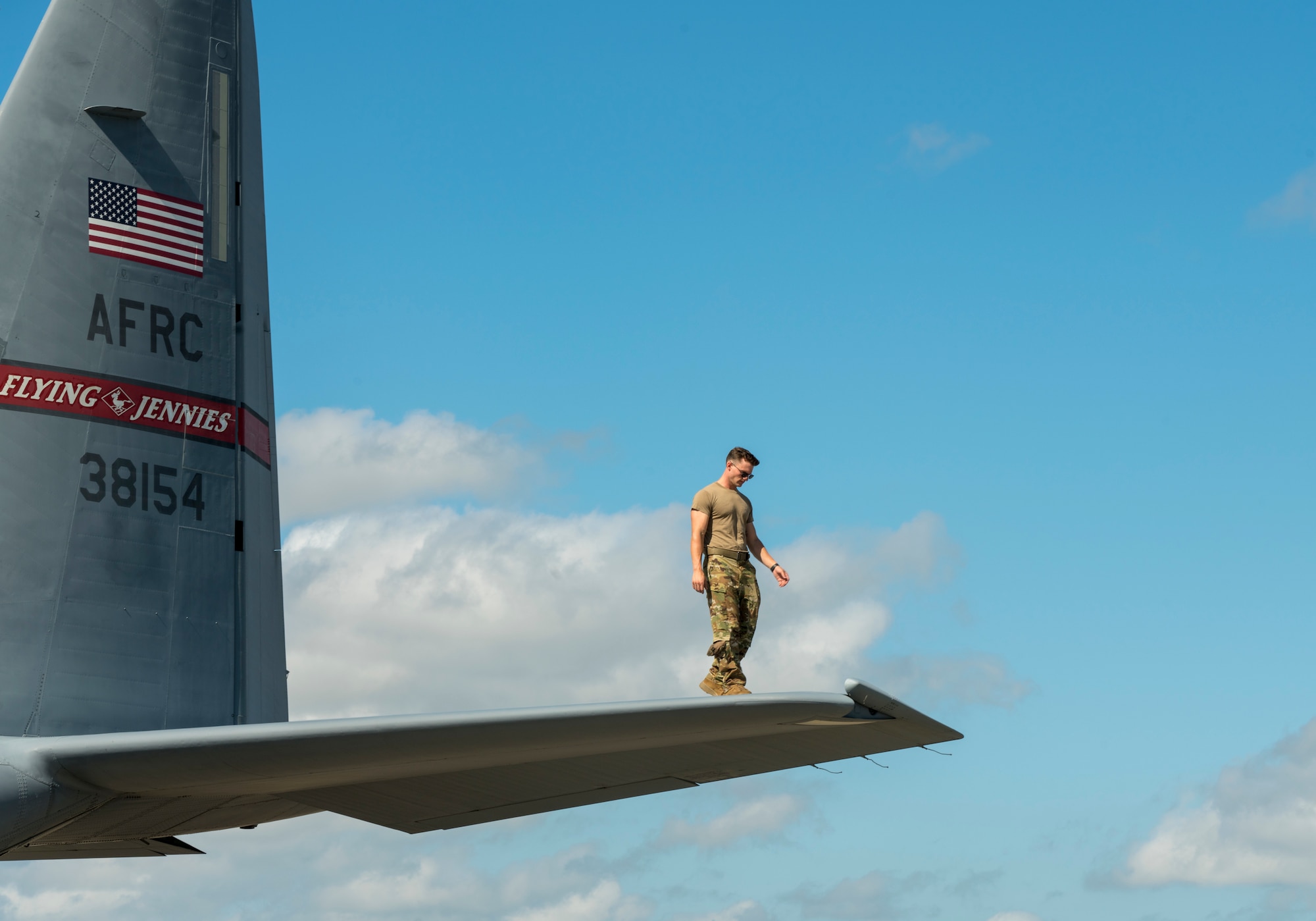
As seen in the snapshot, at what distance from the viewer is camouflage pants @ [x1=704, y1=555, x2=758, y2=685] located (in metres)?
12.1

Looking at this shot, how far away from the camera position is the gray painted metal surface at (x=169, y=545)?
8562mm

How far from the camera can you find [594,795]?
10.4m

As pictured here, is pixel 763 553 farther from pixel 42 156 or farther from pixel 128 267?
pixel 42 156

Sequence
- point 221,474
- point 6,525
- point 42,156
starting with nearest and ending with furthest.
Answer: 1. point 6,525
2. point 42,156
3. point 221,474

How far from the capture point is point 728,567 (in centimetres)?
1230

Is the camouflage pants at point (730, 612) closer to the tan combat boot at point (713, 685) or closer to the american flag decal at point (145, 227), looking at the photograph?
the tan combat boot at point (713, 685)

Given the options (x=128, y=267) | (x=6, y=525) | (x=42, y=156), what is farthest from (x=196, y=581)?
(x=42, y=156)

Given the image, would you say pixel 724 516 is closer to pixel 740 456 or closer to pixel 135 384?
pixel 740 456

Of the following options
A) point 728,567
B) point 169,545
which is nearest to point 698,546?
point 728,567

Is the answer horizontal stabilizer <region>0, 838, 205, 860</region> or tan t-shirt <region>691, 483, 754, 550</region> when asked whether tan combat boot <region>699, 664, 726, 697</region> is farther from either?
horizontal stabilizer <region>0, 838, 205, 860</region>

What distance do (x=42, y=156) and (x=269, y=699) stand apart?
5.06 m

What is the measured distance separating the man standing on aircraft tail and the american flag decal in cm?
512

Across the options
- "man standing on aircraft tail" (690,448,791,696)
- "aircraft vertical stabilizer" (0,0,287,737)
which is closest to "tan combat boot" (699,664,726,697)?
"man standing on aircraft tail" (690,448,791,696)

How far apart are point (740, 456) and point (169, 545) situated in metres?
5.17
